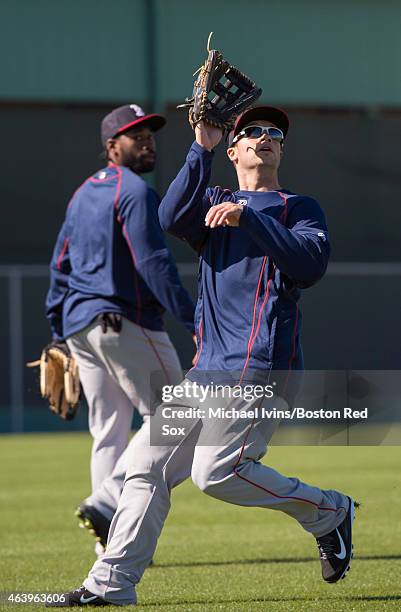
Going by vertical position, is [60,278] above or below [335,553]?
above

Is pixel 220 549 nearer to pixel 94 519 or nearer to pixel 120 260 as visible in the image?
pixel 94 519

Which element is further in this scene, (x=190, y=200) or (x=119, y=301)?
(x=119, y=301)

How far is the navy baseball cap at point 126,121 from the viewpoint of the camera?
8.08 m

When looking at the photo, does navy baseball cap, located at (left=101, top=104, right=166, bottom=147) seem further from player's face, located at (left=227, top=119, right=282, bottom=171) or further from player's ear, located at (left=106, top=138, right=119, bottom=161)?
player's face, located at (left=227, top=119, right=282, bottom=171)

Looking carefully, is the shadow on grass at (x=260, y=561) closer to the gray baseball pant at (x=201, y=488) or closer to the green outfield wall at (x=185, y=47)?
the gray baseball pant at (x=201, y=488)

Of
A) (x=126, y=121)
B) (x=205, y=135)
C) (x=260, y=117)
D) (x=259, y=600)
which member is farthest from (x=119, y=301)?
(x=259, y=600)

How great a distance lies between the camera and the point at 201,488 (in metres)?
5.76

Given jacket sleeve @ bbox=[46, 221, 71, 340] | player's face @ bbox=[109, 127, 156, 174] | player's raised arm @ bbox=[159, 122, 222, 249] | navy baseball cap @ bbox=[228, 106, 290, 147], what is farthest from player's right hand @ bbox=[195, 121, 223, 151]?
jacket sleeve @ bbox=[46, 221, 71, 340]

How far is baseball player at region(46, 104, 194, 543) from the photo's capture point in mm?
7719

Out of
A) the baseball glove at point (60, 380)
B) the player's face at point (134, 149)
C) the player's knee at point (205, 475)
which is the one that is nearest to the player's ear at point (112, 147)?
the player's face at point (134, 149)

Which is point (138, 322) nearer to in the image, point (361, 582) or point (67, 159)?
point (361, 582)

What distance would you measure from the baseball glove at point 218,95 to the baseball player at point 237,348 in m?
0.07

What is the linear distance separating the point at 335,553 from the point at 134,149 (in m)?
3.19

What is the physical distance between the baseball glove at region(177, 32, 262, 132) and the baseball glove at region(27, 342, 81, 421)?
9.62ft
